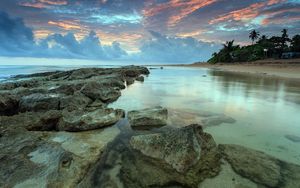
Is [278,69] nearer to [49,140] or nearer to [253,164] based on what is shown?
[253,164]

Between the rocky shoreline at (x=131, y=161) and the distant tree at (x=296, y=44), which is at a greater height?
the distant tree at (x=296, y=44)

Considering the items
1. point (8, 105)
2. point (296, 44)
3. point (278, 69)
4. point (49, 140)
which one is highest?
point (296, 44)

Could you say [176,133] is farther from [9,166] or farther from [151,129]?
[9,166]

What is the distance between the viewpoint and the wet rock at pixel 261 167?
357 centimetres

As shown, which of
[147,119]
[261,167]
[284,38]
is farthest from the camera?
[284,38]

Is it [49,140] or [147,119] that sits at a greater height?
[49,140]

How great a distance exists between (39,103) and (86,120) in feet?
8.70

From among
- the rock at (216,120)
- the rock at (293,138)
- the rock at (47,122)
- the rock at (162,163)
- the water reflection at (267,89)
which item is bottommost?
the water reflection at (267,89)

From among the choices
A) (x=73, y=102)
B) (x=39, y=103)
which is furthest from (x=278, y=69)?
(x=39, y=103)

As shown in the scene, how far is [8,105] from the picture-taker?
743 cm

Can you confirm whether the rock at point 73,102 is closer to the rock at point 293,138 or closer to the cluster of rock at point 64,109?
the cluster of rock at point 64,109

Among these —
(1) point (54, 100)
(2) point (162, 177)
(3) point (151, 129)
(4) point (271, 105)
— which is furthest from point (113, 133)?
(4) point (271, 105)

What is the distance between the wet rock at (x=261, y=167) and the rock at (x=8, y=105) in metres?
6.90

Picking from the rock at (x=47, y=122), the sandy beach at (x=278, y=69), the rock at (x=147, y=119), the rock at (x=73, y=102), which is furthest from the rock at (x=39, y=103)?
the sandy beach at (x=278, y=69)
